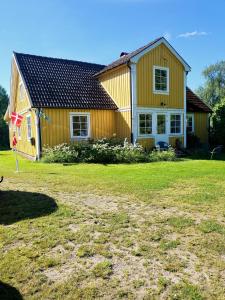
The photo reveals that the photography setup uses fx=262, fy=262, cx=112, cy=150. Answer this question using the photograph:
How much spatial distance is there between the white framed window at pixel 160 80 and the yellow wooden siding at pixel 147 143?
2.94 metres

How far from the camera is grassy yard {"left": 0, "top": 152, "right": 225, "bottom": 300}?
284 cm

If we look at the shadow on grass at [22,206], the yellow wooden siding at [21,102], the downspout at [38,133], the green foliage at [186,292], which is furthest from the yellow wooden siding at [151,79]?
the green foliage at [186,292]

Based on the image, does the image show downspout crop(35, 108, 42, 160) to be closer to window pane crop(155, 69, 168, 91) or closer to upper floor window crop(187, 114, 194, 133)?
window pane crop(155, 69, 168, 91)

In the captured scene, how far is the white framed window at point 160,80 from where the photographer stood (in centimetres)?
1588

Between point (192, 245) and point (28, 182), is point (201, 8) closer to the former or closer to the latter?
point (28, 182)

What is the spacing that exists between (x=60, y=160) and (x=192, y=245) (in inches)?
384

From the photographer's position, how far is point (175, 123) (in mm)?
16891

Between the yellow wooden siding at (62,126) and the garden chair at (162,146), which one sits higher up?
the yellow wooden siding at (62,126)

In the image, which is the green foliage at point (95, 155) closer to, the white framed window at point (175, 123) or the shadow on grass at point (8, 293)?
the white framed window at point (175, 123)

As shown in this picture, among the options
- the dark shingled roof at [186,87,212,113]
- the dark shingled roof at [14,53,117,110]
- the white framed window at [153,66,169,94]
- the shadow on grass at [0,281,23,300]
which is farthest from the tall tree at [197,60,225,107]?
the shadow on grass at [0,281,23,300]

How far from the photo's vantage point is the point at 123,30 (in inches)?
593

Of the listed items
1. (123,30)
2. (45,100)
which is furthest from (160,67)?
(45,100)

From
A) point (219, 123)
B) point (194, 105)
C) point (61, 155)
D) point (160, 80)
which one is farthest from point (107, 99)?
point (219, 123)

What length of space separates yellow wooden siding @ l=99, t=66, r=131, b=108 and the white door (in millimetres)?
2335
